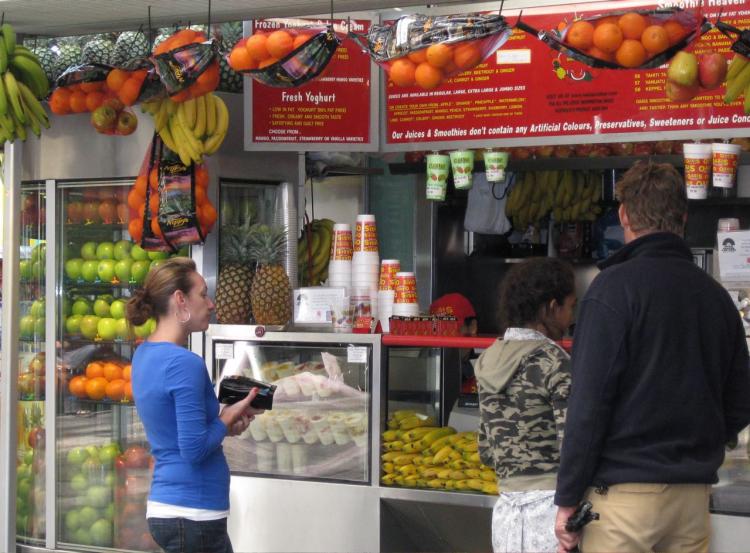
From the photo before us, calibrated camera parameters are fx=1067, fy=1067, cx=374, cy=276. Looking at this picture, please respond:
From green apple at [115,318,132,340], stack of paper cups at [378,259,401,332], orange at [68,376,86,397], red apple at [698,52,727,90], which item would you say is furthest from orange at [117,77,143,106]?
red apple at [698,52,727,90]

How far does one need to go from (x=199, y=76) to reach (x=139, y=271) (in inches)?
54.8

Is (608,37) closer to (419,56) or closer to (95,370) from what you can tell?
(419,56)

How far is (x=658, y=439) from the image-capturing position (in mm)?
2971

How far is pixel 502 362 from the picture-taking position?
11.5 feet

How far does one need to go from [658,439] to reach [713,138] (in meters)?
2.68

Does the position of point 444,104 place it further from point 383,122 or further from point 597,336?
point 597,336

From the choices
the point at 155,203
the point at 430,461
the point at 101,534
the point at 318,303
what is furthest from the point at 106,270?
the point at 430,461

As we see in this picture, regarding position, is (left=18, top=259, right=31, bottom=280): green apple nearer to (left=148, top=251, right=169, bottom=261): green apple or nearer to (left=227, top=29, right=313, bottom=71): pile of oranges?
(left=148, top=251, right=169, bottom=261): green apple

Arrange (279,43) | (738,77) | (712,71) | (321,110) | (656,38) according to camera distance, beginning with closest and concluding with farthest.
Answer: (656,38) → (712,71) → (738,77) → (279,43) → (321,110)

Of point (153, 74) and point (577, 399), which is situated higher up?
point (153, 74)

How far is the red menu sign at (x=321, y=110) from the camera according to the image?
5742mm

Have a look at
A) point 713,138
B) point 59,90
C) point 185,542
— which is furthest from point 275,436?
point 713,138

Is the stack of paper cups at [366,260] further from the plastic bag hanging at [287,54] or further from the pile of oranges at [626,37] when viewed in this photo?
the pile of oranges at [626,37]

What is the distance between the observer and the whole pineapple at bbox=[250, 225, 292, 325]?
17.4 ft
